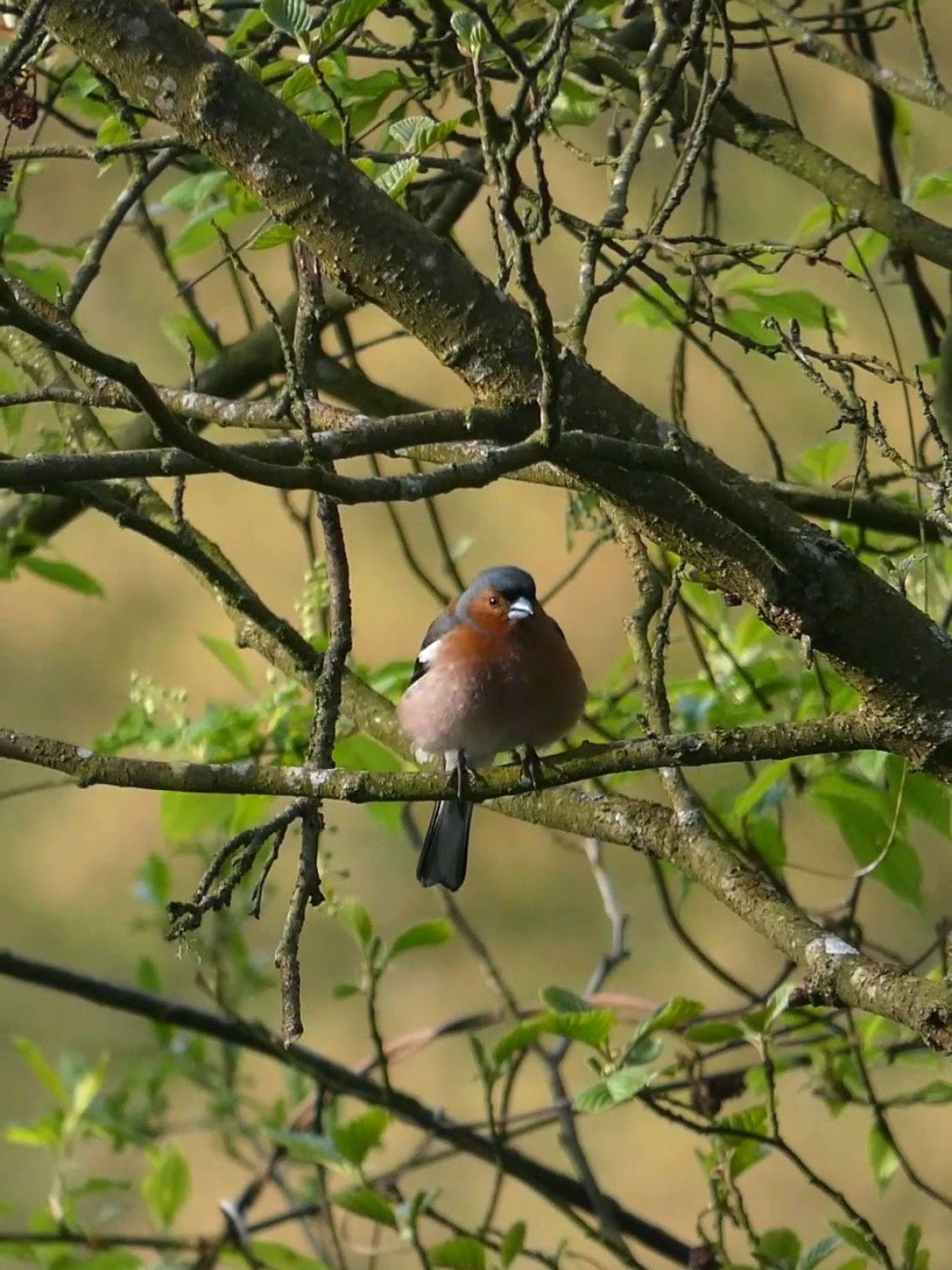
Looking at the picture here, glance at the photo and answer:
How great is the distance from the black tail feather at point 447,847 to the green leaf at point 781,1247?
2.23 feet

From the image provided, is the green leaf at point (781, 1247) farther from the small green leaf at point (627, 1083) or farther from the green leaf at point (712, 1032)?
the small green leaf at point (627, 1083)

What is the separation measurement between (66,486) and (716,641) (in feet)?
2.93

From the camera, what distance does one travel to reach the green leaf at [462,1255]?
1.57 metres

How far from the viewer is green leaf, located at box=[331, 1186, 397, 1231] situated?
1.61m

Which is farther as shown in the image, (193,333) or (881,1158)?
(193,333)

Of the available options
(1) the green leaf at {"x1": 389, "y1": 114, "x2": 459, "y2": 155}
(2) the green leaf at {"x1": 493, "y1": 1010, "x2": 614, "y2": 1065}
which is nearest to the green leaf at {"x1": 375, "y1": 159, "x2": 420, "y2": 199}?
(1) the green leaf at {"x1": 389, "y1": 114, "x2": 459, "y2": 155}

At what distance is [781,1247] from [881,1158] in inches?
13.4

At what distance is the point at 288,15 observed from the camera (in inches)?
53.0

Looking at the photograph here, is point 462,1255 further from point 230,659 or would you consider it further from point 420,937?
point 230,659

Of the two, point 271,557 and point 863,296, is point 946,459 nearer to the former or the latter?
point 863,296

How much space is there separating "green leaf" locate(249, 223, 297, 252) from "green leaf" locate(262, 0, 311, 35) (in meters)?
0.19

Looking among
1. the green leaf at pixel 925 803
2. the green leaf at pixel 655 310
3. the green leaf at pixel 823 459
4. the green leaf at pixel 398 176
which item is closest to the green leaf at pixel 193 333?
the green leaf at pixel 655 310

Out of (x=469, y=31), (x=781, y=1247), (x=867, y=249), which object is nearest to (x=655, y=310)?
(x=867, y=249)

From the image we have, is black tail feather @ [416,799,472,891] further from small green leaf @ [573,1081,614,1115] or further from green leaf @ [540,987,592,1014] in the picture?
small green leaf @ [573,1081,614,1115]
